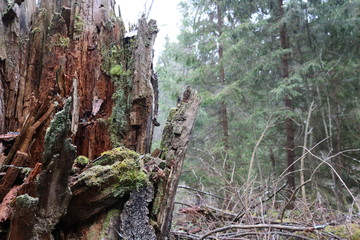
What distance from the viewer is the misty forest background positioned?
28.2ft

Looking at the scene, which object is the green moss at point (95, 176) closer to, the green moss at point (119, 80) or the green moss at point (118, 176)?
the green moss at point (118, 176)

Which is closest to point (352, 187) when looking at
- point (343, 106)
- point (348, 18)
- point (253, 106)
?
point (343, 106)

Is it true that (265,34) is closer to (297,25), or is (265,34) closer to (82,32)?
(297,25)

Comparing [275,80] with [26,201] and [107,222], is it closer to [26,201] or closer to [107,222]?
[107,222]

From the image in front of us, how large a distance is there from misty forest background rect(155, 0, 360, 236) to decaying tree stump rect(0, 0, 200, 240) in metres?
5.86

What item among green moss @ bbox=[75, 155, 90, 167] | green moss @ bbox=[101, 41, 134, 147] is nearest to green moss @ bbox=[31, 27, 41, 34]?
green moss @ bbox=[101, 41, 134, 147]

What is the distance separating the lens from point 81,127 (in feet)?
7.20

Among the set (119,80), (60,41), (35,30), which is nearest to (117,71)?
(119,80)

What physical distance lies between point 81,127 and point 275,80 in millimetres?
9118

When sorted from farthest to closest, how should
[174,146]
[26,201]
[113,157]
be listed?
[174,146], [113,157], [26,201]

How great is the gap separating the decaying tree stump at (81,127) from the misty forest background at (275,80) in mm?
5864

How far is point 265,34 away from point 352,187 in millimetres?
6065

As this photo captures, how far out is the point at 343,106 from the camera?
937cm

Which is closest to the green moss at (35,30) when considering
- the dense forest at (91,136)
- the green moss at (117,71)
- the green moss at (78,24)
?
the dense forest at (91,136)
